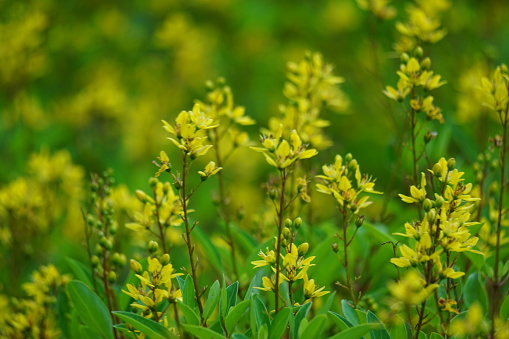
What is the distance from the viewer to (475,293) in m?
1.58

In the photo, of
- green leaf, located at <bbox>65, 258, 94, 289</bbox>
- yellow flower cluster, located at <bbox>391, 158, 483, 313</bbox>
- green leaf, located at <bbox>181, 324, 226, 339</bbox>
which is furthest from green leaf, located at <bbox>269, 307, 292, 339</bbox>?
green leaf, located at <bbox>65, 258, 94, 289</bbox>

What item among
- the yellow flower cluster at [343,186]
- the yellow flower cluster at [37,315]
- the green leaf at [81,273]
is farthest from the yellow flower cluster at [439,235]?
the yellow flower cluster at [37,315]

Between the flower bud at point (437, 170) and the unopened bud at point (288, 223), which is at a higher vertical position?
the flower bud at point (437, 170)

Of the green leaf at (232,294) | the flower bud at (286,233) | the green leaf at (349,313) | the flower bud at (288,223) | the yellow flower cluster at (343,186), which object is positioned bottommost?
the green leaf at (349,313)

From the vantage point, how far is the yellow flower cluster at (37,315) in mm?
1741

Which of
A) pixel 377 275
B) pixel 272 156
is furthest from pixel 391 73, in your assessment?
pixel 272 156

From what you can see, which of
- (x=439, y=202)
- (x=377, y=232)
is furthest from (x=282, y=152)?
(x=377, y=232)

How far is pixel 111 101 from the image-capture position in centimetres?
358

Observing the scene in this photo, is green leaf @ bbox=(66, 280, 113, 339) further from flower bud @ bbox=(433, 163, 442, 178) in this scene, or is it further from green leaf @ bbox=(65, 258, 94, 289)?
flower bud @ bbox=(433, 163, 442, 178)

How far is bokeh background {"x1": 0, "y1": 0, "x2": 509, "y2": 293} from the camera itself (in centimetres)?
260

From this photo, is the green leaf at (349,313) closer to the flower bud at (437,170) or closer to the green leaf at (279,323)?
the green leaf at (279,323)

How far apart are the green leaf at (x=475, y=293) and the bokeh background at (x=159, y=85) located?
730mm

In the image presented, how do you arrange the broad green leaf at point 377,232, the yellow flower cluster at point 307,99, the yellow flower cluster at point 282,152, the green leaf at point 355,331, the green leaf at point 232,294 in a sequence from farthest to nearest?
the yellow flower cluster at point 307,99, the broad green leaf at point 377,232, the green leaf at point 232,294, the yellow flower cluster at point 282,152, the green leaf at point 355,331

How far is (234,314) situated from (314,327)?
0.57 feet
